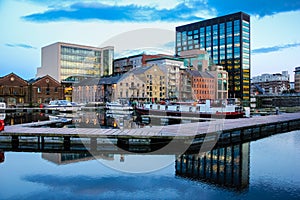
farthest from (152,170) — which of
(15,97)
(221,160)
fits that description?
(15,97)

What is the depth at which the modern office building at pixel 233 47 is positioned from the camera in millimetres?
139125

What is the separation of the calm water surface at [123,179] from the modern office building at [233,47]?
414ft

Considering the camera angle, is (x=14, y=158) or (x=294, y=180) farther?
(x=14, y=158)

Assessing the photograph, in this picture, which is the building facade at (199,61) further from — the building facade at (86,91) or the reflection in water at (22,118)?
the reflection in water at (22,118)

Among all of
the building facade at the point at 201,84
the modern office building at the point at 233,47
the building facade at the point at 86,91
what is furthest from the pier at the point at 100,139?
the modern office building at the point at 233,47

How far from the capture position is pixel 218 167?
51.8 ft

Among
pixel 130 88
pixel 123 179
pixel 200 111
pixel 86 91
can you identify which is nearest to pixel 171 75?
pixel 130 88

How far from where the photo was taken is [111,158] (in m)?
17.4

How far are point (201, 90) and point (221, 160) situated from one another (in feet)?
327

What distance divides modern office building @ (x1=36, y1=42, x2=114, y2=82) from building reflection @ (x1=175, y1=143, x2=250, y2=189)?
10101 cm

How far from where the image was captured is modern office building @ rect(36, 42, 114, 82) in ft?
367

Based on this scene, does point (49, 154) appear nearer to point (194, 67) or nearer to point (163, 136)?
point (163, 136)

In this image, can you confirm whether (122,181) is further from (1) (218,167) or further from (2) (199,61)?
(2) (199,61)

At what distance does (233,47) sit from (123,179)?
138 metres
